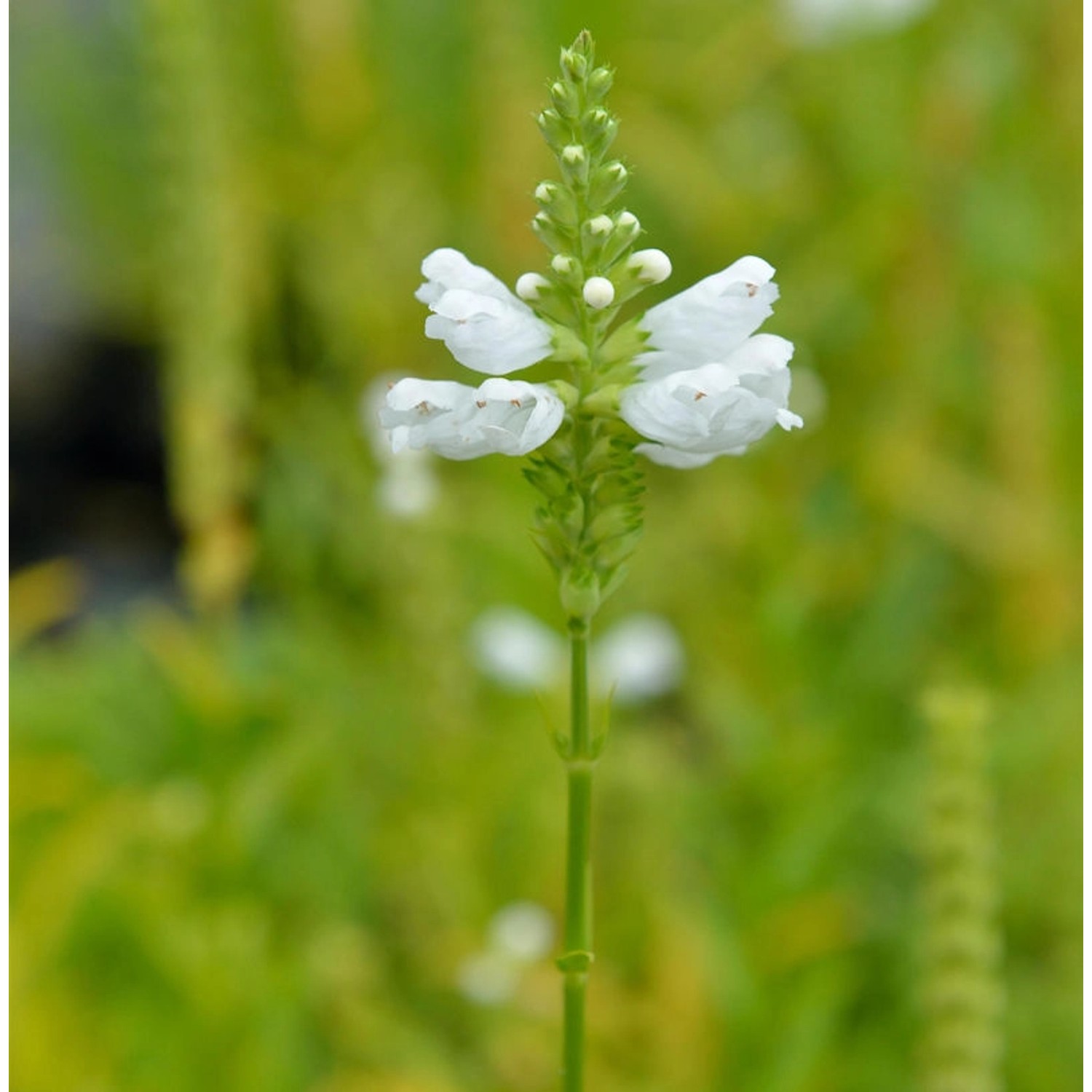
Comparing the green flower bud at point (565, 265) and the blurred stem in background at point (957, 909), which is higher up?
the green flower bud at point (565, 265)

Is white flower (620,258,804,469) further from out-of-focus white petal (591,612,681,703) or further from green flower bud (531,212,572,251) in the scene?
out-of-focus white petal (591,612,681,703)

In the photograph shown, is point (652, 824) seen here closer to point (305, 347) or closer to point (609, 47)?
point (305, 347)

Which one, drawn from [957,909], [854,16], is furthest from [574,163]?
[854,16]

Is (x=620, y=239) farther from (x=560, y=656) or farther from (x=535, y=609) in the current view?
(x=535, y=609)

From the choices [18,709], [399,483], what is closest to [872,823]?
[399,483]

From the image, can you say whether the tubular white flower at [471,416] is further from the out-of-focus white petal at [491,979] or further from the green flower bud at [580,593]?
the out-of-focus white petal at [491,979]

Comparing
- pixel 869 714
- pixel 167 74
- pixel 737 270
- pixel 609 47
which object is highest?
pixel 609 47

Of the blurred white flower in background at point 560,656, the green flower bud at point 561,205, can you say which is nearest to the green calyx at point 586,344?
the green flower bud at point 561,205
